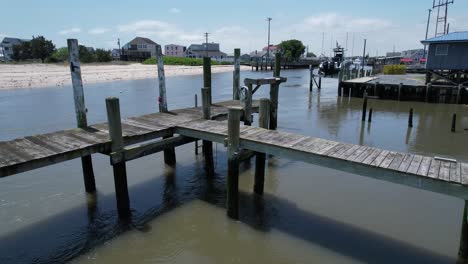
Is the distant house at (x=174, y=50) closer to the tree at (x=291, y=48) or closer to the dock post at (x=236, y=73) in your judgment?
the tree at (x=291, y=48)

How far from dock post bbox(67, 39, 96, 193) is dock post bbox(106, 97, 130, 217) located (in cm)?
176

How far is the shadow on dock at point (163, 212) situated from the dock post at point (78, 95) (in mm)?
669

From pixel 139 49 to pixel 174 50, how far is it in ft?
79.1

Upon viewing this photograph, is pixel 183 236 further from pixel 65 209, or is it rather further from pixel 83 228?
pixel 65 209

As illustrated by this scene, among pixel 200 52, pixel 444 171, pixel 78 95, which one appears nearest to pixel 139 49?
pixel 200 52

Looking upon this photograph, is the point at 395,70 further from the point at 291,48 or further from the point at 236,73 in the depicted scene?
the point at 291,48

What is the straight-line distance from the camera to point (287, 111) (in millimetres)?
22859

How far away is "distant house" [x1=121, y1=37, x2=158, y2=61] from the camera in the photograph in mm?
95625

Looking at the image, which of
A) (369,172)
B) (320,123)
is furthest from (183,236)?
(320,123)

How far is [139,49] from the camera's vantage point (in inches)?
4178

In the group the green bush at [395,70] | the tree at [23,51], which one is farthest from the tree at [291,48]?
the tree at [23,51]

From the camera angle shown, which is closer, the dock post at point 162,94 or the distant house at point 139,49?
the dock post at point 162,94

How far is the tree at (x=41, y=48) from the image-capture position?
2513 inches

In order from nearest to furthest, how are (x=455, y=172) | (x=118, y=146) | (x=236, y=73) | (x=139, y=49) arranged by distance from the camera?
(x=455, y=172)
(x=118, y=146)
(x=236, y=73)
(x=139, y=49)
